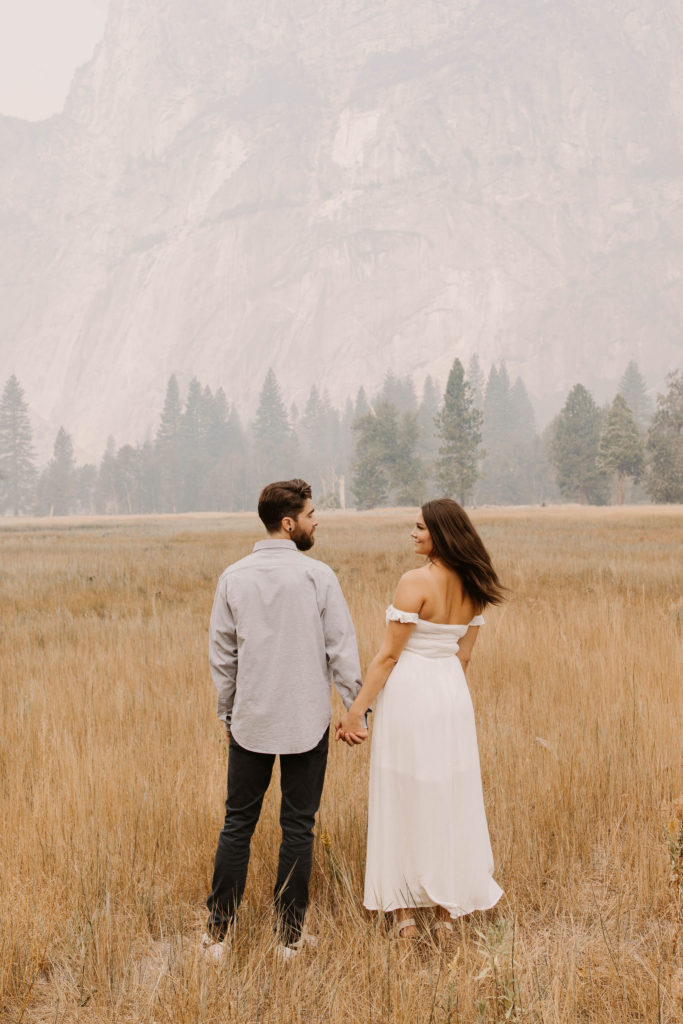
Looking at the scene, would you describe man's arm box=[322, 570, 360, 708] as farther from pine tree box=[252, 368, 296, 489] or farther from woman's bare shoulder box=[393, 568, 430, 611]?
pine tree box=[252, 368, 296, 489]

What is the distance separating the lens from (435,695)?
10.9 feet

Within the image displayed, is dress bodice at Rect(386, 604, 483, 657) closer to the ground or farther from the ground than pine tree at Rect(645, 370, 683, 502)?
closer to the ground

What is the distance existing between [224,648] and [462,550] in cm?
108

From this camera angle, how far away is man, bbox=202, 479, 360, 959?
10.9 feet

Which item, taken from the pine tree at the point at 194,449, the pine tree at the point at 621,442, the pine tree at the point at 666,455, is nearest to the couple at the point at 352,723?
the pine tree at the point at 666,455

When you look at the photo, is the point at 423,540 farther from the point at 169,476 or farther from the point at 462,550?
the point at 169,476

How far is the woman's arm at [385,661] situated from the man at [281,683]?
0.08 metres

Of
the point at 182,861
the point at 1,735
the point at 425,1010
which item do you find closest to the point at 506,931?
the point at 425,1010

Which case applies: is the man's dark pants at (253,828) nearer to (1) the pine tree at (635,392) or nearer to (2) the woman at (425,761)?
(2) the woman at (425,761)

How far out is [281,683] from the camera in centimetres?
332

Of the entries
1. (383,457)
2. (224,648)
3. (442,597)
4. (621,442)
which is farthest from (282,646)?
(383,457)

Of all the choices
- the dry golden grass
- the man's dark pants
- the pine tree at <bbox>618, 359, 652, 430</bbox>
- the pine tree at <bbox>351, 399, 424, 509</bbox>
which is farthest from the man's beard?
the pine tree at <bbox>618, 359, 652, 430</bbox>

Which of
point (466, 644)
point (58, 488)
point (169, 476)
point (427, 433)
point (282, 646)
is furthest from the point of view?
point (427, 433)

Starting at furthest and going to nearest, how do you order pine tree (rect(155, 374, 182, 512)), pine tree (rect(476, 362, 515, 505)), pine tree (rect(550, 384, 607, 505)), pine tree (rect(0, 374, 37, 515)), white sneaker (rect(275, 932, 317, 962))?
pine tree (rect(0, 374, 37, 515))
pine tree (rect(155, 374, 182, 512))
pine tree (rect(476, 362, 515, 505))
pine tree (rect(550, 384, 607, 505))
white sneaker (rect(275, 932, 317, 962))
